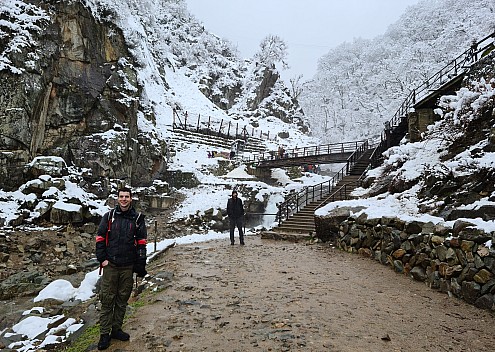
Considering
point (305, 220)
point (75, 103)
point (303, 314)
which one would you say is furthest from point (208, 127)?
point (303, 314)

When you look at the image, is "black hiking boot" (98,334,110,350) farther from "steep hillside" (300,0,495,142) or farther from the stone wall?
"steep hillside" (300,0,495,142)

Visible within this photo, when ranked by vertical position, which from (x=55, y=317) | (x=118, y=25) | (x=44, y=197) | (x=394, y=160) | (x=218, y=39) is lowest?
(x=55, y=317)

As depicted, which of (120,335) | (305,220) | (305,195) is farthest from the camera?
(305,195)

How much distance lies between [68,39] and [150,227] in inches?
504

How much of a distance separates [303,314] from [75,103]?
19.9 m

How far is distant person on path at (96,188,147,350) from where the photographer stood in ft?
11.8

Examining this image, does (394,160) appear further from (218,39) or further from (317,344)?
(218,39)

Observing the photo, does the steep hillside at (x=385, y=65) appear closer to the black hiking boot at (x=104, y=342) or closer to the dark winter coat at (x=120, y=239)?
the dark winter coat at (x=120, y=239)

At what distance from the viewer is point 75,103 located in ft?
63.7

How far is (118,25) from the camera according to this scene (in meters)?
23.3

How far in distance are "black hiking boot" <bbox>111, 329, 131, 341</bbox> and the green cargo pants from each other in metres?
0.04

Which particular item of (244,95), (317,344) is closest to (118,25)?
(317,344)

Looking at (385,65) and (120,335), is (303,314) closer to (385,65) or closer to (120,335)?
(120,335)

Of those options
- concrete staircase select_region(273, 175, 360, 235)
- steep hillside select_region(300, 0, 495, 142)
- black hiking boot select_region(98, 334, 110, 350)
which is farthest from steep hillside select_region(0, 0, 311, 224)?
steep hillside select_region(300, 0, 495, 142)
